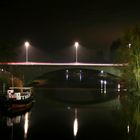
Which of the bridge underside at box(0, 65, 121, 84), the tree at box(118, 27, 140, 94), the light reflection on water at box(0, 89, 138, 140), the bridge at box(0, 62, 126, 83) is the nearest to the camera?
the light reflection on water at box(0, 89, 138, 140)

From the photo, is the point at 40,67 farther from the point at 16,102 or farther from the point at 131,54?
the point at 16,102

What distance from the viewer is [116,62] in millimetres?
56188

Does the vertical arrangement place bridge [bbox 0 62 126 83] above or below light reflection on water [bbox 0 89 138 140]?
above

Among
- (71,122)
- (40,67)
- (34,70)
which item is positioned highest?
(40,67)

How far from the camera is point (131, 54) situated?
52344 millimetres

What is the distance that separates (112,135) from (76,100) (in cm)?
2226

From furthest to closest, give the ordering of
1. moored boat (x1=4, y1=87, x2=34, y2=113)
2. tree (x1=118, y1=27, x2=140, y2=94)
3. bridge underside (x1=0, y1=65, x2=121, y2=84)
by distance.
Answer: bridge underside (x1=0, y1=65, x2=121, y2=84) < tree (x1=118, y1=27, x2=140, y2=94) < moored boat (x1=4, y1=87, x2=34, y2=113)

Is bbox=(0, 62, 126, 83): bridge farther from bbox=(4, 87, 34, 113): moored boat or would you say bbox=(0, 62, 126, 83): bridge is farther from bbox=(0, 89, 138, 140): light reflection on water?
bbox=(4, 87, 34, 113): moored boat

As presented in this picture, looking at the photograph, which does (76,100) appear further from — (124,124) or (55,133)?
(55,133)

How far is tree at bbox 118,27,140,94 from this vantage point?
169ft

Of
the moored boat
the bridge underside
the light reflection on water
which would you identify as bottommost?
the light reflection on water

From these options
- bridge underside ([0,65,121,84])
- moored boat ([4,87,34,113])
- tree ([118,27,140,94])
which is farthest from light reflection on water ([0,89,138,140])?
bridge underside ([0,65,121,84])

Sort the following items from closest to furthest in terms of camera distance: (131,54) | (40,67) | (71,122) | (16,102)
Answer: (71,122) < (16,102) < (131,54) < (40,67)

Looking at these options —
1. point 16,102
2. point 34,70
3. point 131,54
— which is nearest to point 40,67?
point 34,70
